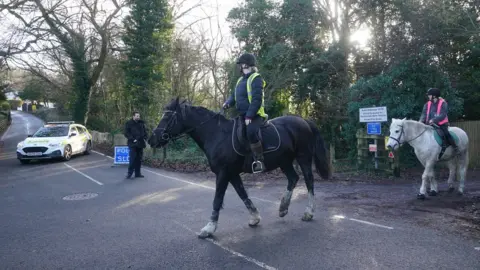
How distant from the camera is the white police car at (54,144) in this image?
1546 centimetres

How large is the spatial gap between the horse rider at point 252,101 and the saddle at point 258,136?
0.11 metres

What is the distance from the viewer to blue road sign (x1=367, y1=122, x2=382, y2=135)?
39.0 feet

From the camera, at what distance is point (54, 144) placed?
15891mm

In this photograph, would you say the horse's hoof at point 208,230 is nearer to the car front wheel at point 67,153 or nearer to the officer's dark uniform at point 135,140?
the officer's dark uniform at point 135,140

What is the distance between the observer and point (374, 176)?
1173 centimetres

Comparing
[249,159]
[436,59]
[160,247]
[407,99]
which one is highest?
[436,59]

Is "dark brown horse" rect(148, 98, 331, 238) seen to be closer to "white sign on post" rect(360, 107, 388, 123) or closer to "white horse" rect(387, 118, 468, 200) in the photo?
"white horse" rect(387, 118, 468, 200)

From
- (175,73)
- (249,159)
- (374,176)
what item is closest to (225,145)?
(249,159)

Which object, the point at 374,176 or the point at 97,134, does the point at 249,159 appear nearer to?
the point at 374,176

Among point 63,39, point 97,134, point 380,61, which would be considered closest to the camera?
point 380,61

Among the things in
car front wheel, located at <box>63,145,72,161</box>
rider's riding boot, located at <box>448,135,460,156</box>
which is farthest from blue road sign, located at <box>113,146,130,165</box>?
rider's riding boot, located at <box>448,135,460,156</box>

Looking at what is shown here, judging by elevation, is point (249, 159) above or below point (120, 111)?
below

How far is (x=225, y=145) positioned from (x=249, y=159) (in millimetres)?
467

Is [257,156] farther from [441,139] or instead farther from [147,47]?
[147,47]
